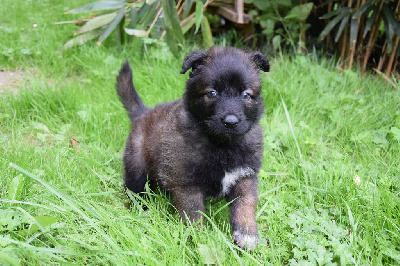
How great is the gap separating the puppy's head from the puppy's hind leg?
594 millimetres

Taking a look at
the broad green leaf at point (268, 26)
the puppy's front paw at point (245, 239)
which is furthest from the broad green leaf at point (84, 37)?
the puppy's front paw at point (245, 239)

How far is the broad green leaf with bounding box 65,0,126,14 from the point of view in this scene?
4027 mm

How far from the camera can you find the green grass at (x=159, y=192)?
2.10m

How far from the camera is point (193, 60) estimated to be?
2.36 meters

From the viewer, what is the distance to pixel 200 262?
2.04 metres

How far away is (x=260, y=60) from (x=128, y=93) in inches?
43.0

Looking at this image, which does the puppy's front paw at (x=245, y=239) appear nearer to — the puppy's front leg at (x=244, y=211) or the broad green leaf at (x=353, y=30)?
the puppy's front leg at (x=244, y=211)

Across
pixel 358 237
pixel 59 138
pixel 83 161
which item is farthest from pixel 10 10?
pixel 358 237

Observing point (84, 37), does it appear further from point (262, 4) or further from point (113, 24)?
point (262, 4)

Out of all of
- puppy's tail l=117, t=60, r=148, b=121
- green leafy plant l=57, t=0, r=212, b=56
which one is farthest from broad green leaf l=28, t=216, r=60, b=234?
green leafy plant l=57, t=0, r=212, b=56

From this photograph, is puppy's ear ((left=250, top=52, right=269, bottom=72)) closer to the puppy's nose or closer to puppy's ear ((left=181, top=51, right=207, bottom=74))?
puppy's ear ((left=181, top=51, right=207, bottom=74))

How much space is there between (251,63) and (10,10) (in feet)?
16.0

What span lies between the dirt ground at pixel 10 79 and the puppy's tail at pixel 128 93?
4.73ft

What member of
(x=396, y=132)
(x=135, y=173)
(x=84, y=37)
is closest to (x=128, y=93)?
(x=135, y=173)
